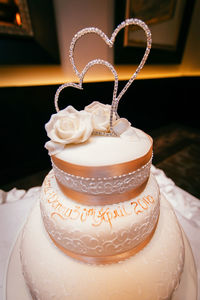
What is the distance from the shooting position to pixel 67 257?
0.64 m

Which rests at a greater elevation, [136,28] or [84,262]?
[136,28]

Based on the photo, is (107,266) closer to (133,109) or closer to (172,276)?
(172,276)

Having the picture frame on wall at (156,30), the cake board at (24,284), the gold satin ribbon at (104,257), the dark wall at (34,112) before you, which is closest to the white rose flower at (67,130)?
the gold satin ribbon at (104,257)

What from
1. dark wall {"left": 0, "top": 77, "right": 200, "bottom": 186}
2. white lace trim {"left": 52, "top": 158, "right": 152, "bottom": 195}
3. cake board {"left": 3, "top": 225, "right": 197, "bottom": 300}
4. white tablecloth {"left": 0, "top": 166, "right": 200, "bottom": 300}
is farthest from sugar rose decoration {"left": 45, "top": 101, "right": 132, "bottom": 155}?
dark wall {"left": 0, "top": 77, "right": 200, "bottom": 186}

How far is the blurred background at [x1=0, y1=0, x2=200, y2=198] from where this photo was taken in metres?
1.63

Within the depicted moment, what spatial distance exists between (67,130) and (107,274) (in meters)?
0.60

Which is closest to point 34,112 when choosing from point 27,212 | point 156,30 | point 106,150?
point 27,212

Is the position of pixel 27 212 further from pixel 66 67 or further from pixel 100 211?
pixel 66 67

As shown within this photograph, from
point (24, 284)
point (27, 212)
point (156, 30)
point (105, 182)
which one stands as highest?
point (156, 30)

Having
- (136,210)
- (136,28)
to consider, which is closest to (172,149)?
(136,28)

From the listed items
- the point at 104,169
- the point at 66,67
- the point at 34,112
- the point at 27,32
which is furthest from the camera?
the point at 66,67

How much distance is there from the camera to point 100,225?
0.56 m

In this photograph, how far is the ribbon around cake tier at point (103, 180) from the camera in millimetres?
532

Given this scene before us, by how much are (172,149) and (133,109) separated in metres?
1.09
